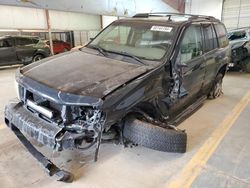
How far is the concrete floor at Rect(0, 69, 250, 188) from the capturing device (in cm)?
245

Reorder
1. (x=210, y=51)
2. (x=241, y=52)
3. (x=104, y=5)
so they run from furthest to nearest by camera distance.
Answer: (x=104, y=5) → (x=241, y=52) → (x=210, y=51)

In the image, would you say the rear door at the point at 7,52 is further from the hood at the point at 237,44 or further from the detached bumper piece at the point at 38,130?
the hood at the point at 237,44

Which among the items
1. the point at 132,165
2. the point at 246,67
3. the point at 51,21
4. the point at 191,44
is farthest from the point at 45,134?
the point at 51,21

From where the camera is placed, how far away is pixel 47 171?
2424 mm

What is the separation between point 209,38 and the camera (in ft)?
13.6

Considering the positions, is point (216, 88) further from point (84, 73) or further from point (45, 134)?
point (45, 134)

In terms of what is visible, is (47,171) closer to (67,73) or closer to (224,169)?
(67,73)

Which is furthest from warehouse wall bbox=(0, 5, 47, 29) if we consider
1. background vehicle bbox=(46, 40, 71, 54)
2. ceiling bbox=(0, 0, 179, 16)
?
ceiling bbox=(0, 0, 179, 16)

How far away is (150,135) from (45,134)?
1109mm

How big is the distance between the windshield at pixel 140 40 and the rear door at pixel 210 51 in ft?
3.39

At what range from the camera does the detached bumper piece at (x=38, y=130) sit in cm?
226

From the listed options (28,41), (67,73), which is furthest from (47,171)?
(28,41)

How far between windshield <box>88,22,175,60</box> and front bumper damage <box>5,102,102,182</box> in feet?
4.57

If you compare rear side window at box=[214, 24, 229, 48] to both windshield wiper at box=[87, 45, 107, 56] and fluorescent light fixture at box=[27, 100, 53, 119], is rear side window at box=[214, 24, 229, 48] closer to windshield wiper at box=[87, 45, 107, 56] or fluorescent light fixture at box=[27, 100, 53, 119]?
windshield wiper at box=[87, 45, 107, 56]
